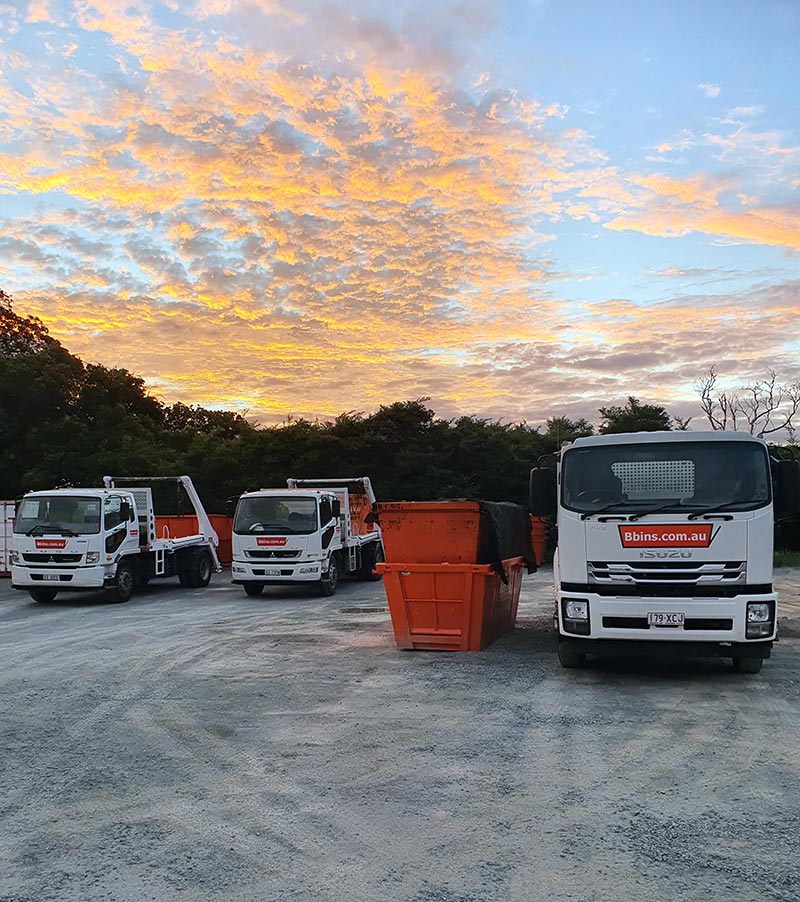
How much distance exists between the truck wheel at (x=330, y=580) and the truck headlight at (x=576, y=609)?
9.68 m

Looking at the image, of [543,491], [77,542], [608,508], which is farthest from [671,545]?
[77,542]

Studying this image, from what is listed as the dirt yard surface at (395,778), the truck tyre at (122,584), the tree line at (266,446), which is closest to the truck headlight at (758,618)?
the dirt yard surface at (395,778)

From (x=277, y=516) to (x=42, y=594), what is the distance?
5029 millimetres

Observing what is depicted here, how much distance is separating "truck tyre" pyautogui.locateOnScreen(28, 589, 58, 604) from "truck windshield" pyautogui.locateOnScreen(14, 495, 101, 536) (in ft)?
4.17

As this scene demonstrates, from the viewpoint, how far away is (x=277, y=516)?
18.2 metres

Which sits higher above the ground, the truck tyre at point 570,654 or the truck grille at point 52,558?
the truck grille at point 52,558

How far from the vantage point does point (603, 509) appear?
9.19 metres

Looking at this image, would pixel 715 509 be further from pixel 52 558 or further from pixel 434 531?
pixel 52 558

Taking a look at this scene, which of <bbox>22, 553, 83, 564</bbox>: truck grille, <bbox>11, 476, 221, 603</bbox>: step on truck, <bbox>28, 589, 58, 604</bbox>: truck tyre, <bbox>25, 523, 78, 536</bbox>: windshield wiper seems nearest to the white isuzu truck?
<bbox>11, 476, 221, 603</bbox>: step on truck

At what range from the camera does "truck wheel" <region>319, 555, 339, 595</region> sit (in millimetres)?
18422

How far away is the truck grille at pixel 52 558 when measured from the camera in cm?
1744

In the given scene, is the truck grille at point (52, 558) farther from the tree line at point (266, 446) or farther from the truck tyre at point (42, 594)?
the tree line at point (266, 446)

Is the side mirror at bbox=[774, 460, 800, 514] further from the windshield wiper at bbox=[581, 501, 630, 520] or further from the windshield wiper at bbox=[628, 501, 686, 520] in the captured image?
the windshield wiper at bbox=[581, 501, 630, 520]

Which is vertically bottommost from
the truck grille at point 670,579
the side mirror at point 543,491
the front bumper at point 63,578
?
the front bumper at point 63,578
